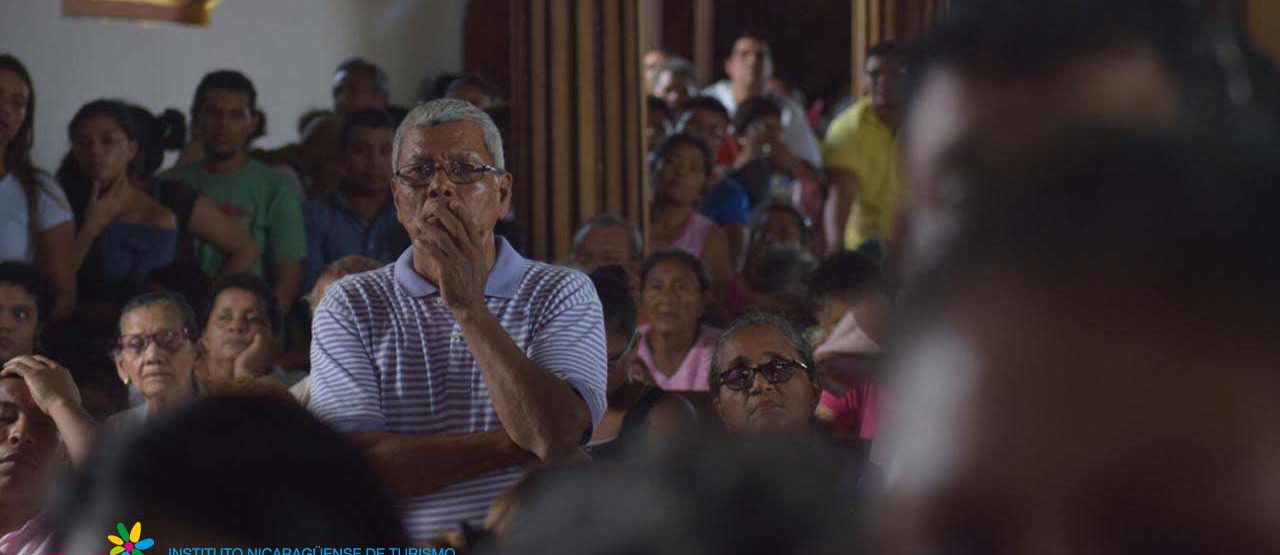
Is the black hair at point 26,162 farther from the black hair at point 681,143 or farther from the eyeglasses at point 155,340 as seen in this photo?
the black hair at point 681,143

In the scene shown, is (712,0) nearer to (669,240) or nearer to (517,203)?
(669,240)

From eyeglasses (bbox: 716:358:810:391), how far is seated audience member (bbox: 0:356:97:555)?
1.22m

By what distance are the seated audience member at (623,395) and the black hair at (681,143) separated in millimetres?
2185

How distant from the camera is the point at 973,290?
59 centimetres

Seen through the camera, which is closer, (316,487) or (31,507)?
(316,487)

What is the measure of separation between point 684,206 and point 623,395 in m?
2.73

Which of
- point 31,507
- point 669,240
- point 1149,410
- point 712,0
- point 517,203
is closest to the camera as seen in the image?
point 1149,410

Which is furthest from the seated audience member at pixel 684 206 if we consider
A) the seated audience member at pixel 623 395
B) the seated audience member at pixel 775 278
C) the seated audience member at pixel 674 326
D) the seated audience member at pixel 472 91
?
the seated audience member at pixel 623 395

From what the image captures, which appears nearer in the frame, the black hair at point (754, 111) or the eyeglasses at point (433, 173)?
the eyeglasses at point (433, 173)

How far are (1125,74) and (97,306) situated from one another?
4.30 m

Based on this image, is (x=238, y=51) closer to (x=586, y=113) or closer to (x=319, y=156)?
(x=319, y=156)

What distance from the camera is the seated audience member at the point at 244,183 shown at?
5.26 metres

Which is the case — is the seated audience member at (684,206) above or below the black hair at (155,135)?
below

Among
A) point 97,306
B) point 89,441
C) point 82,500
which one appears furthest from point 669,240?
point 82,500
